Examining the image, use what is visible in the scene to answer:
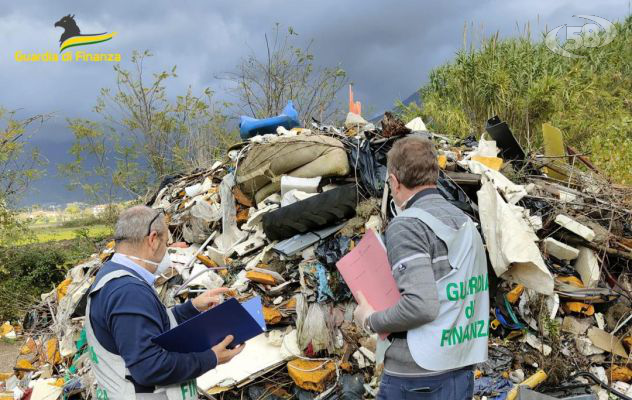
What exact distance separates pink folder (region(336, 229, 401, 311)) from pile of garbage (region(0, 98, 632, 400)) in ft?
5.25

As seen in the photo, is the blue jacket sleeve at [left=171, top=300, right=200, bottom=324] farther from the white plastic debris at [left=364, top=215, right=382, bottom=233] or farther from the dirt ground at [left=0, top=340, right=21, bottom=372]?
the dirt ground at [left=0, top=340, right=21, bottom=372]

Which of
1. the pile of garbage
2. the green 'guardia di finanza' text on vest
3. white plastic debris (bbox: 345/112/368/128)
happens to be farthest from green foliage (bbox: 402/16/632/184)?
the green 'guardia di finanza' text on vest

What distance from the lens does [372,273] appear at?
69.1 inches

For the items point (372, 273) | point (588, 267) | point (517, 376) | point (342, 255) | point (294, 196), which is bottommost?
point (517, 376)

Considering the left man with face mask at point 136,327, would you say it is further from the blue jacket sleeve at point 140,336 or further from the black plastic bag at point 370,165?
the black plastic bag at point 370,165

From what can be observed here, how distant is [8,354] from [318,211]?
5.38m

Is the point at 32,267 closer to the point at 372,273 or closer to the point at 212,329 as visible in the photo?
the point at 212,329

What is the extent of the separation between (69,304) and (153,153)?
29.7 feet

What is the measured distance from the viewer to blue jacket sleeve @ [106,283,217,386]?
59.5 inches

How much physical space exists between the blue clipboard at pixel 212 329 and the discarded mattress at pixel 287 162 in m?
2.71

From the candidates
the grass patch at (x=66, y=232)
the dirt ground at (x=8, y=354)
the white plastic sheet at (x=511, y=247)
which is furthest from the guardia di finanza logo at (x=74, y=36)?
the white plastic sheet at (x=511, y=247)

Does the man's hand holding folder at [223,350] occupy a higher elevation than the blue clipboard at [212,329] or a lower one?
lower

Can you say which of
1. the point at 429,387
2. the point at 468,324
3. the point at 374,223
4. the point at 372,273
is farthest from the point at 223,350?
the point at 374,223

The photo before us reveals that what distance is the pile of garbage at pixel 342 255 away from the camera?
11.0ft
